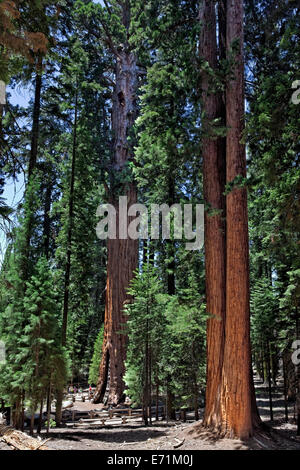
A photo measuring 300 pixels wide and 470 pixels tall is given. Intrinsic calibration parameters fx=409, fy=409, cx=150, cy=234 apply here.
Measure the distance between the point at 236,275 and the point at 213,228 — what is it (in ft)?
4.37

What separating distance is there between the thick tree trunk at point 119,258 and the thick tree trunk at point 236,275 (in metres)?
8.81

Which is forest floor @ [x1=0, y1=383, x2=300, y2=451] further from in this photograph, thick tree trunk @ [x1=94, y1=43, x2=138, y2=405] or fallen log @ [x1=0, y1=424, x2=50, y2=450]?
thick tree trunk @ [x1=94, y1=43, x2=138, y2=405]

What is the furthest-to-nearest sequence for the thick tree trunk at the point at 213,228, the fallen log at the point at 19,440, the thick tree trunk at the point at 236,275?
the thick tree trunk at the point at 213,228 < the fallen log at the point at 19,440 < the thick tree trunk at the point at 236,275

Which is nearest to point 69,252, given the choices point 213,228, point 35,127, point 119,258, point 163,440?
point 119,258

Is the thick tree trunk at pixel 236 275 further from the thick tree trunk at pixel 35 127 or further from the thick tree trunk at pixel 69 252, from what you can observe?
the thick tree trunk at pixel 69 252

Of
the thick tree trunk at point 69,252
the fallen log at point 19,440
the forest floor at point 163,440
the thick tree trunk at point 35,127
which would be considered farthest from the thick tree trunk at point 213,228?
the thick tree trunk at point 69,252

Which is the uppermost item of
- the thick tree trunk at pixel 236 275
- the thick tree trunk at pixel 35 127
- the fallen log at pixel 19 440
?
the thick tree trunk at pixel 35 127

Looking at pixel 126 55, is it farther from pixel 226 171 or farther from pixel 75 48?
pixel 226 171

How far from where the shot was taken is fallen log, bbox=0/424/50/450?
7.94 meters

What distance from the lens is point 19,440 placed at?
8.35 meters

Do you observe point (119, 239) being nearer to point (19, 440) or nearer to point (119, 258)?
point (119, 258)

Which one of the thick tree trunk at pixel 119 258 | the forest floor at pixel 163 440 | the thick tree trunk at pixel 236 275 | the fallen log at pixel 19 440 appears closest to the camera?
the forest floor at pixel 163 440

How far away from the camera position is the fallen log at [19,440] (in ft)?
26.0
